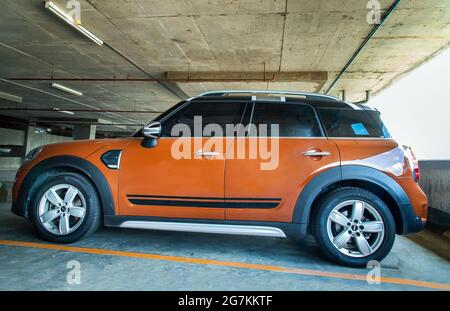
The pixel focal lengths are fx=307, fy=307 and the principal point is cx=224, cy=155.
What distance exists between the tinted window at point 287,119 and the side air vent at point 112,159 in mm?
1421

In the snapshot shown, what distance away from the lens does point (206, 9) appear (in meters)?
6.53

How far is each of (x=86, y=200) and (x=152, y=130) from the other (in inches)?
40.2

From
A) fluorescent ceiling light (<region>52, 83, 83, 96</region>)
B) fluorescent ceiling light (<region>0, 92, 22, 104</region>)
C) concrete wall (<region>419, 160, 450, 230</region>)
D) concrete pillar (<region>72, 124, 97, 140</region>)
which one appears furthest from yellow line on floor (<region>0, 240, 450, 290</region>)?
concrete pillar (<region>72, 124, 97, 140</region>)

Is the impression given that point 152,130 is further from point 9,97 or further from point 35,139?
point 35,139

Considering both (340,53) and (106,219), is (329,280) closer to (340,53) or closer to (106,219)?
→ (106,219)

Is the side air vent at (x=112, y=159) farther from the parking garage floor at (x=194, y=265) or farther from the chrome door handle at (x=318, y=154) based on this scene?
the chrome door handle at (x=318, y=154)

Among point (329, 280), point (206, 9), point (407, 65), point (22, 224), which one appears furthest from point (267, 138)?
point (407, 65)

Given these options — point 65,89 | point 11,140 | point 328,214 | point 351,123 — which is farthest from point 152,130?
point 11,140

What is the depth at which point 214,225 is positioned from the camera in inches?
119

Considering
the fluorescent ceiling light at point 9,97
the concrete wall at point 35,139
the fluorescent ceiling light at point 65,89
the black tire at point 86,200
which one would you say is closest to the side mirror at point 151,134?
the black tire at point 86,200

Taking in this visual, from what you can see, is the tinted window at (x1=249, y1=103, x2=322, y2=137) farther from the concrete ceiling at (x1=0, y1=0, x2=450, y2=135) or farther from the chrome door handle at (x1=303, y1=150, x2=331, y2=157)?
the concrete ceiling at (x1=0, y1=0, x2=450, y2=135)

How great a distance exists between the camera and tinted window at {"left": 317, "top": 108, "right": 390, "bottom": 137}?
3.11m

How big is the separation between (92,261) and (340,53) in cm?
852

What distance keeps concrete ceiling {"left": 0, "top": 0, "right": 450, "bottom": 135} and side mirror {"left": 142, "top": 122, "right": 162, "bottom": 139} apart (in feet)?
13.7
